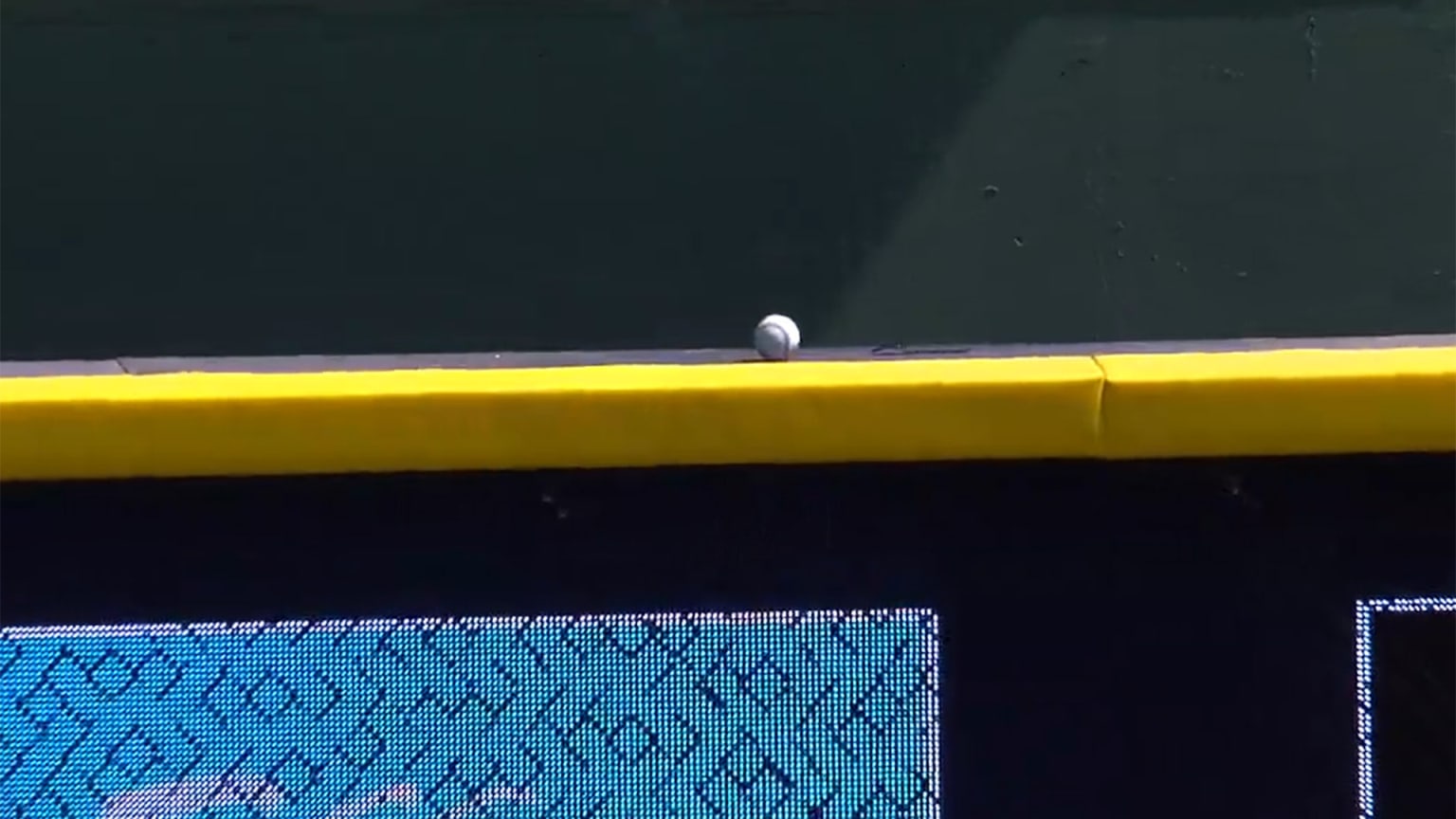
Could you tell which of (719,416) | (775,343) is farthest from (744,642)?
(775,343)

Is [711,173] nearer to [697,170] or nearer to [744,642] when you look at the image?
[697,170]

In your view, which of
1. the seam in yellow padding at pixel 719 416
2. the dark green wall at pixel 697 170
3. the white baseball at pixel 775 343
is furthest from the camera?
the dark green wall at pixel 697 170

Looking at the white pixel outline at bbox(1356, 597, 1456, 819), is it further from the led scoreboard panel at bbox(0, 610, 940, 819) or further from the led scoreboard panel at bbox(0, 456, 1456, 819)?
the led scoreboard panel at bbox(0, 610, 940, 819)

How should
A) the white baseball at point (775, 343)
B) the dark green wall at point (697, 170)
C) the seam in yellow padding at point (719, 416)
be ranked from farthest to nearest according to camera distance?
the dark green wall at point (697, 170)
the white baseball at point (775, 343)
the seam in yellow padding at point (719, 416)

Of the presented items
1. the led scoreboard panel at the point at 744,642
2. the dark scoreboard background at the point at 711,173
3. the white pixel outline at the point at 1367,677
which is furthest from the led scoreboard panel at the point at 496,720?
the dark scoreboard background at the point at 711,173

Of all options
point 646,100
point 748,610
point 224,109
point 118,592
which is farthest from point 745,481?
point 224,109

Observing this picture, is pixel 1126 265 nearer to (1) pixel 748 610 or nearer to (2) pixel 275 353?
(2) pixel 275 353

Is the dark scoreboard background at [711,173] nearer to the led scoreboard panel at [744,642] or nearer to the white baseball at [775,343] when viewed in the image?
the white baseball at [775,343]

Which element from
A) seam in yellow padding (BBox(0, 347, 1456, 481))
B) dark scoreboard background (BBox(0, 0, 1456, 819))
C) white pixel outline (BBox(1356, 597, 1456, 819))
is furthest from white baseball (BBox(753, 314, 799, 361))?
dark scoreboard background (BBox(0, 0, 1456, 819))
